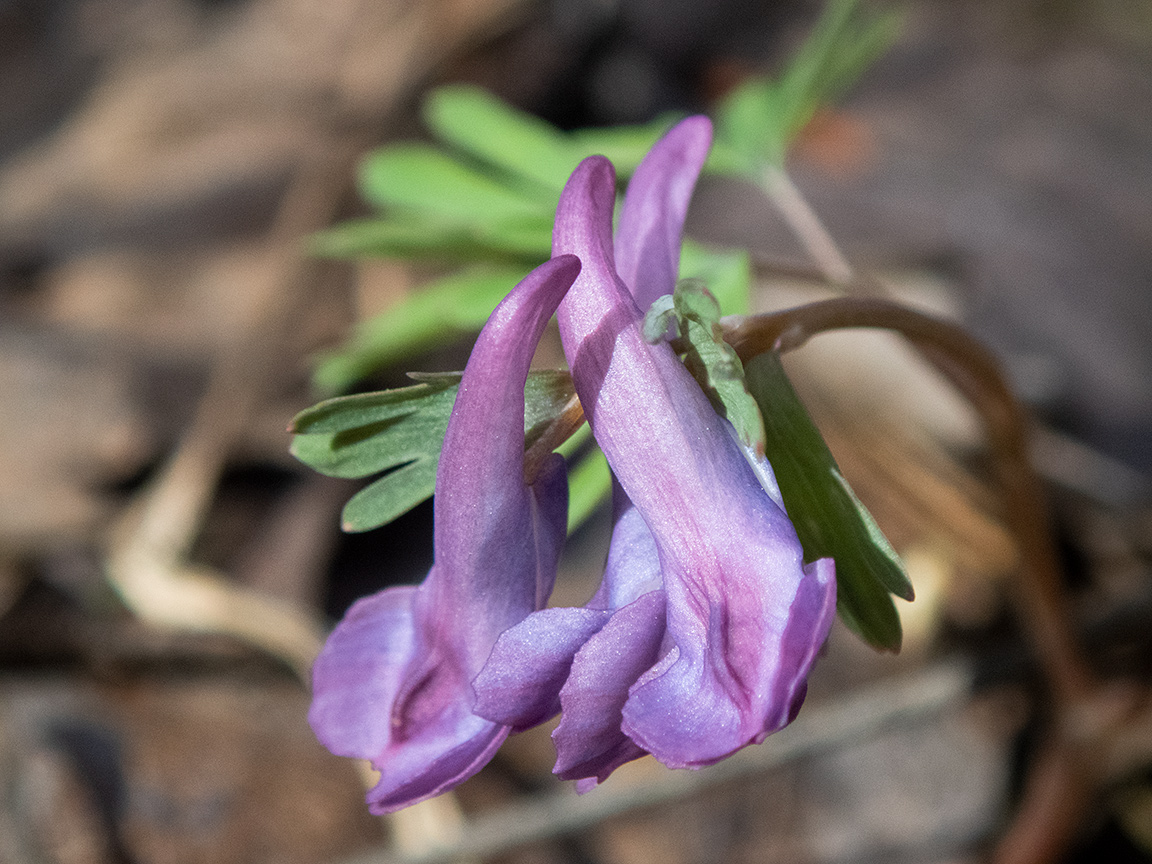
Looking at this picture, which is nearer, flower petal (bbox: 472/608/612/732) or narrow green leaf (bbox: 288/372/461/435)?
flower petal (bbox: 472/608/612/732)

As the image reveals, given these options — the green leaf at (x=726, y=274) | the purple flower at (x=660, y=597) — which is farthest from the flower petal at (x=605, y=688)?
the green leaf at (x=726, y=274)

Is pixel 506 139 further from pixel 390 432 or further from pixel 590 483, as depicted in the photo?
pixel 390 432

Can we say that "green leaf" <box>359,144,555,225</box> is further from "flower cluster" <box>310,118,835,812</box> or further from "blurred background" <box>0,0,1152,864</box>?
"flower cluster" <box>310,118,835,812</box>

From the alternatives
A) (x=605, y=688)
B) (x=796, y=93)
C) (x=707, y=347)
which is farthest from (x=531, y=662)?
(x=796, y=93)

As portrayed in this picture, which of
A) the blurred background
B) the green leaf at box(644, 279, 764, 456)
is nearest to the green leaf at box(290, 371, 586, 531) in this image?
the green leaf at box(644, 279, 764, 456)

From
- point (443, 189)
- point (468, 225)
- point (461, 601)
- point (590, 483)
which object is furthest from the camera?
point (443, 189)

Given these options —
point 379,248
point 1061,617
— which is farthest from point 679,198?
point 1061,617

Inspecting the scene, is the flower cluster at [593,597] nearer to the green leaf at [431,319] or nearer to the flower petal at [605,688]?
the flower petal at [605,688]

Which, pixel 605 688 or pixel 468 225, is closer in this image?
pixel 605 688
